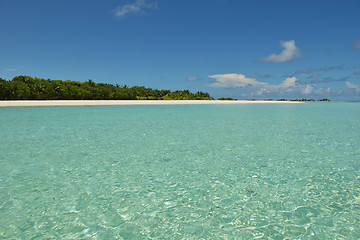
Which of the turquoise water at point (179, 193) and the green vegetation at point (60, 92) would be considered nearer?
the turquoise water at point (179, 193)

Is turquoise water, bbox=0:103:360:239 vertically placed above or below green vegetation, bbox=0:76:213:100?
below

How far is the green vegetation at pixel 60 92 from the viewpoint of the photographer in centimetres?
5056

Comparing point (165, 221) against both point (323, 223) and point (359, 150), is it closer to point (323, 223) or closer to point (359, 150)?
point (323, 223)

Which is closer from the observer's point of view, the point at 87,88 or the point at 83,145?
the point at 83,145

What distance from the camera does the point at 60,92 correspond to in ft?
195

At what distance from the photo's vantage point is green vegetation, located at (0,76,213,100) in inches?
1991

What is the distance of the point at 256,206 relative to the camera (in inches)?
157

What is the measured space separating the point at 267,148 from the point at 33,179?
750 cm

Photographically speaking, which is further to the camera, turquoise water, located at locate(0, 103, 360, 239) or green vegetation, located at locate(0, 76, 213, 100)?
green vegetation, located at locate(0, 76, 213, 100)

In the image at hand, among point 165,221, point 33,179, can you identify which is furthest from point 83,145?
point 165,221

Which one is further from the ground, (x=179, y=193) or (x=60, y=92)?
(x=60, y=92)

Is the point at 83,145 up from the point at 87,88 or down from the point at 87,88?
down

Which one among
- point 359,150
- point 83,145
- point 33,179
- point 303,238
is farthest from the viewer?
point 83,145

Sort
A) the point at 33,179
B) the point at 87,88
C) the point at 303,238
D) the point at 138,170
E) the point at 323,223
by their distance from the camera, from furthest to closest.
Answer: the point at 87,88 < the point at 138,170 < the point at 33,179 < the point at 323,223 < the point at 303,238
